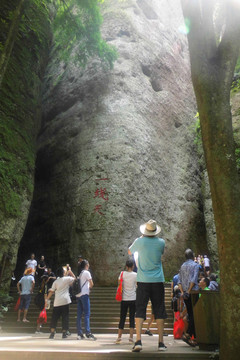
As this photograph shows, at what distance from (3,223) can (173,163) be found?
11.6m

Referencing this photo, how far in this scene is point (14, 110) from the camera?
578 inches

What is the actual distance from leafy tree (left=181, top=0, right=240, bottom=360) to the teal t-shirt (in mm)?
1177

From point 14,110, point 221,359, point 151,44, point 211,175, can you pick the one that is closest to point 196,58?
point 211,175

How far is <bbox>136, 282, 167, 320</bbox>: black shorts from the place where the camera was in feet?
15.7

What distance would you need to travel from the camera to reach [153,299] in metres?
4.87

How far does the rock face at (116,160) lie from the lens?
16.0 metres

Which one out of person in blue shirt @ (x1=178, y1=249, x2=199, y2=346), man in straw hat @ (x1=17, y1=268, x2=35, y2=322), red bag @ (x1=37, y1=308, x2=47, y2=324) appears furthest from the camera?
man in straw hat @ (x1=17, y1=268, x2=35, y2=322)

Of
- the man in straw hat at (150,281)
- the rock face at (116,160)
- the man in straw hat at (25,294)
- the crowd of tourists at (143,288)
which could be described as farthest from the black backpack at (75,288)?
the rock face at (116,160)

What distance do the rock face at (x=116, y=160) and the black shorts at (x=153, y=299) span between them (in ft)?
32.5

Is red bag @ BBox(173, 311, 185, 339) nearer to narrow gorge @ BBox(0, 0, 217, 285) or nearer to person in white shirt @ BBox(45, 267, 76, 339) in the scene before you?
person in white shirt @ BBox(45, 267, 76, 339)

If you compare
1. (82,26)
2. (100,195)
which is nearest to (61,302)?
(100,195)

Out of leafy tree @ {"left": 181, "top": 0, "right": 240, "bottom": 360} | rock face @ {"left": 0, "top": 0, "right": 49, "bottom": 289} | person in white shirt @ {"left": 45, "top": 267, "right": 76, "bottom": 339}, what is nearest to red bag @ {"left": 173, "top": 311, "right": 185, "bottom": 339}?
person in white shirt @ {"left": 45, "top": 267, "right": 76, "bottom": 339}

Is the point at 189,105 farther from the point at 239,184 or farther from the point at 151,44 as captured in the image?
the point at 239,184

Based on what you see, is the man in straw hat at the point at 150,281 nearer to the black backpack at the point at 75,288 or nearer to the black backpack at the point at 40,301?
the black backpack at the point at 75,288
